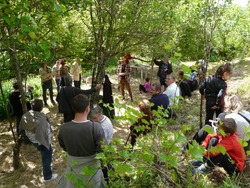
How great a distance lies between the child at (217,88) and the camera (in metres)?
4.96

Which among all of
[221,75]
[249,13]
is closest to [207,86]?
[221,75]

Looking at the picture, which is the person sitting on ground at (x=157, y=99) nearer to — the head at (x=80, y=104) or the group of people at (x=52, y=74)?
the head at (x=80, y=104)

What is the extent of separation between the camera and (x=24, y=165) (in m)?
5.70

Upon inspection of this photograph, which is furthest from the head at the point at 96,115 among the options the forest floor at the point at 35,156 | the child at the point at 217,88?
the child at the point at 217,88

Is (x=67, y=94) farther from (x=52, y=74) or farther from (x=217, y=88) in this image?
(x=52, y=74)

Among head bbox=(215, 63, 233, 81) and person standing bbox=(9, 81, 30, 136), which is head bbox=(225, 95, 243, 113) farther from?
person standing bbox=(9, 81, 30, 136)

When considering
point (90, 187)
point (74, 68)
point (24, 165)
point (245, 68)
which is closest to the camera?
point (90, 187)

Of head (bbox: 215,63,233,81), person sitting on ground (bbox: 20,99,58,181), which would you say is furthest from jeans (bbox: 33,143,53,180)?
head (bbox: 215,63,233,81)

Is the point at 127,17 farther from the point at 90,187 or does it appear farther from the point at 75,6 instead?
the point at 90,187

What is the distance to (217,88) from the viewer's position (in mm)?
5160

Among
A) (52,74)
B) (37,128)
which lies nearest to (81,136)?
(37,128)

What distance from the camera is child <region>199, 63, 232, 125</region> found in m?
4.96

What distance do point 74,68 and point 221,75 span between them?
609 cm

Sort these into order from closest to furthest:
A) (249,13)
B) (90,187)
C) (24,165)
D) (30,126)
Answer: (90,187), (30,126), (24,165), (249,13)
